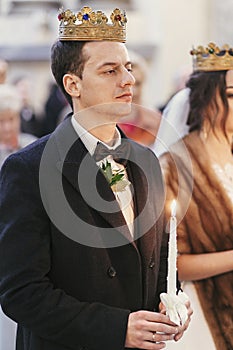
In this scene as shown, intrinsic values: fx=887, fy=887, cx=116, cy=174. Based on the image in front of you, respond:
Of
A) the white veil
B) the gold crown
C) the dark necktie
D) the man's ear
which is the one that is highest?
the gold crown

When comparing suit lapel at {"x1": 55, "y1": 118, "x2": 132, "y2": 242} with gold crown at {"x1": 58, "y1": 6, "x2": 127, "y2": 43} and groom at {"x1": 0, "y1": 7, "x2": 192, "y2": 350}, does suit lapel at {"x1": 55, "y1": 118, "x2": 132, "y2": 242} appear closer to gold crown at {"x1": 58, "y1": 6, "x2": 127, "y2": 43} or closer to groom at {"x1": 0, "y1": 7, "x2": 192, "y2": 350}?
groom at {"x1": 0, "y1": 7, "x2": 192, "y2": 350}

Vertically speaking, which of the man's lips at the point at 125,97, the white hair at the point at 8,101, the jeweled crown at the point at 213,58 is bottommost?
the white hair at the point at 8,101

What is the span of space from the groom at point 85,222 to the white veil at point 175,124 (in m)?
0.69

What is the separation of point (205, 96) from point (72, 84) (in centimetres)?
86

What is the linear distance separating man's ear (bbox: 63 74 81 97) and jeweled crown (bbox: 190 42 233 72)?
89cm

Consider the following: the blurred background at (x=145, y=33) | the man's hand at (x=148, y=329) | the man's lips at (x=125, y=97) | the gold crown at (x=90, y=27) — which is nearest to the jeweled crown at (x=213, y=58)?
the gold crown at (x=90, y=27)

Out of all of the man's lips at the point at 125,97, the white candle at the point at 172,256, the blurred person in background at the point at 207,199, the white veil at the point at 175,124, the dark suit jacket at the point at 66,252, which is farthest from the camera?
the white veil at the point at 175,124

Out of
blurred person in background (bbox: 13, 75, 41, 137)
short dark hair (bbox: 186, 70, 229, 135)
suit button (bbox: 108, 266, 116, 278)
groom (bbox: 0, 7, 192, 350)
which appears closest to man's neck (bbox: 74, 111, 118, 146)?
groom (bbox: 0, 7, 192, 350)

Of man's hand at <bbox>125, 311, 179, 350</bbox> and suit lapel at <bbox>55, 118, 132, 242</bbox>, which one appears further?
suit lapel at <bbox>55, 118, 132, 242</bbox>

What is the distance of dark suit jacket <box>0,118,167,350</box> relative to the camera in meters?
2.39

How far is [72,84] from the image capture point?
257cm

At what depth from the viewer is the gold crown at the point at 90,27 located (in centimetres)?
255

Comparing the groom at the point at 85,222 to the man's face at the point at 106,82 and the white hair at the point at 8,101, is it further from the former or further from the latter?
the white hair at the point at 8,101

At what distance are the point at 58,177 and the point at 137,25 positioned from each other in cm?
850
